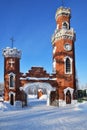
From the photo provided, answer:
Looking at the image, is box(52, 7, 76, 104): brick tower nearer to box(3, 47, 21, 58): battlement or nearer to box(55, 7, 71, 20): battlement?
box(55, 7, 71, 20): battlement

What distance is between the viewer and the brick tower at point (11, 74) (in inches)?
1277

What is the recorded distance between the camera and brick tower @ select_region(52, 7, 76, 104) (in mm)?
32938

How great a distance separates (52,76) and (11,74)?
18.3 feet

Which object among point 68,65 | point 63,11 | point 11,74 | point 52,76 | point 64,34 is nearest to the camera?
point 11,74

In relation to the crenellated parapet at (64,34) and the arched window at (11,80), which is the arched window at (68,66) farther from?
the arched window at (11,80)

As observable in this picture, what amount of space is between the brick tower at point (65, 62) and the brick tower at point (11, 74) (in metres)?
5.47

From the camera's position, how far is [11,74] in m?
32.8

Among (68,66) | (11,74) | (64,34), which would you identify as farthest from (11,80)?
(64,34)

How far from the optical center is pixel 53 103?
33.2 metres

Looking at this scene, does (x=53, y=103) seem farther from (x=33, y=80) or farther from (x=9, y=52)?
(x=9, y=52)

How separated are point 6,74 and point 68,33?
1023 cm

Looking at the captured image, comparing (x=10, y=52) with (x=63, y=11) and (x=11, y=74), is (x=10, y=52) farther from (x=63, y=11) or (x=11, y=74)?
(x=63, y=11)

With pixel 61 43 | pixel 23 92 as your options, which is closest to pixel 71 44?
pixel 61 43

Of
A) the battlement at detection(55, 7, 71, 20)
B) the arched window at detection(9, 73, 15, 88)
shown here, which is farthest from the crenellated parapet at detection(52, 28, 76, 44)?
the arched window at detection(9, 73, 15, 88)
